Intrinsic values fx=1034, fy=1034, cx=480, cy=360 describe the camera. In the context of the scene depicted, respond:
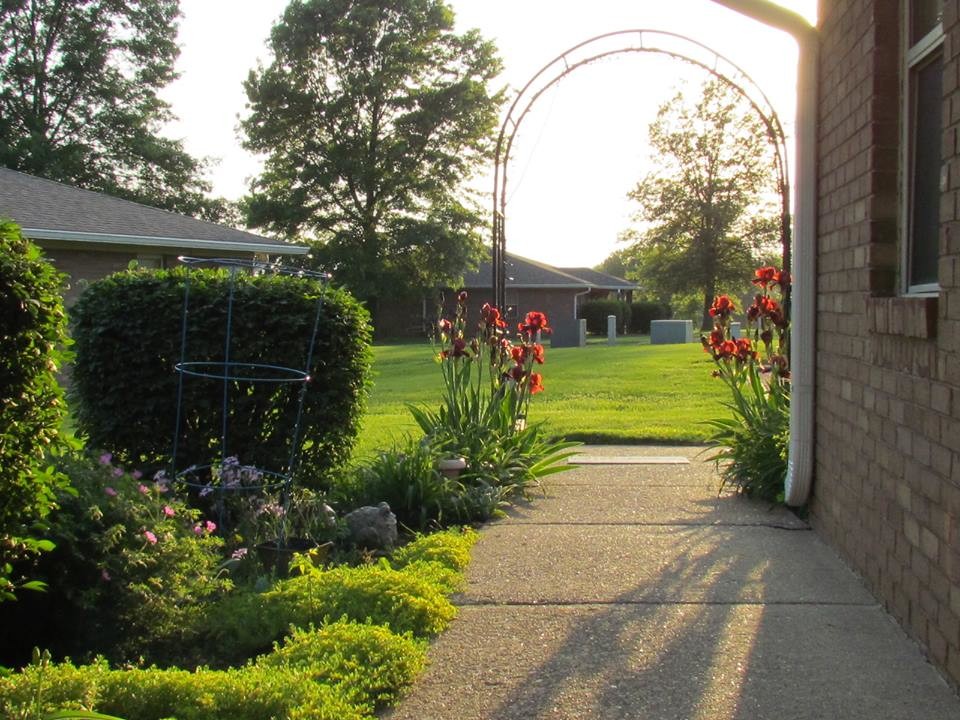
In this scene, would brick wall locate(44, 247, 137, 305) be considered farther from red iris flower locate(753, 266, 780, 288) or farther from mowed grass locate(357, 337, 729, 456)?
red iris flower locate(753, 266, 780, 288)

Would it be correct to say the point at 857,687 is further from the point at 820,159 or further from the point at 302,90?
the point at 302,90

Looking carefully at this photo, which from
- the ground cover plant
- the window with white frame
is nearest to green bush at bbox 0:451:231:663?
the ground cover plant

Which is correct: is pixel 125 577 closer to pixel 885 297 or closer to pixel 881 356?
pixel 881 356

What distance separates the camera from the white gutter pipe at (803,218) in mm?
6117

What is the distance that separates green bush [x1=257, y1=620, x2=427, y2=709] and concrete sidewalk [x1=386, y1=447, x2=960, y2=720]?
0.09 meters

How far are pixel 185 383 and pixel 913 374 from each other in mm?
4692

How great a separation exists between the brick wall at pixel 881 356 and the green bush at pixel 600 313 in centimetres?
4769

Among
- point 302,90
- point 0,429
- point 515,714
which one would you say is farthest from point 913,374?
point 302,90

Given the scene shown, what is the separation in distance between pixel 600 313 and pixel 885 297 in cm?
4947

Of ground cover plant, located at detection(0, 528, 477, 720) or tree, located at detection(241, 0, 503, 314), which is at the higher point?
tree, located at detection(241, 0, 503, 314)

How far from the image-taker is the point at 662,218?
5122cm

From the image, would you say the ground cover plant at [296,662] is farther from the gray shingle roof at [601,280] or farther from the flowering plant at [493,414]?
the gray shingle roof at [601,280]

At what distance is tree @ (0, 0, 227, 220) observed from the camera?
38.2 metres

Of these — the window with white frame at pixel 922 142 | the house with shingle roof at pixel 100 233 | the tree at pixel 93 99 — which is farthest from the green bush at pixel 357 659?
the tree at pixel 93 99
